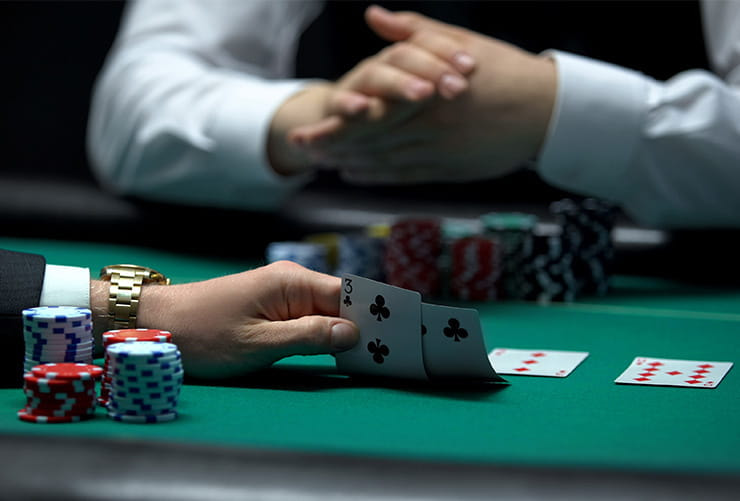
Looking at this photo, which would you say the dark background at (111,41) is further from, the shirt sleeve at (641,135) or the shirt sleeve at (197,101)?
the shirt sleeve at (641,135)

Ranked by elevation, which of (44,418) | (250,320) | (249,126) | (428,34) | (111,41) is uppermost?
(111,41)

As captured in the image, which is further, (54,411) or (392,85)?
(392,85)

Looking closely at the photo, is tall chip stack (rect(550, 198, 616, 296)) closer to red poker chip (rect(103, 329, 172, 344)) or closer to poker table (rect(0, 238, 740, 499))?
poker table (rect(0, 238, 740, 499))

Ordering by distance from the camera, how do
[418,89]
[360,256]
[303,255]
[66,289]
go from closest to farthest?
[66,289] → [418,89] → [303,255] → [360,256]

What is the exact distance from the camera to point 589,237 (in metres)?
2.78

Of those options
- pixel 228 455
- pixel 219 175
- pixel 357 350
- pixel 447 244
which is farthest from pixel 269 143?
pixel 228 455

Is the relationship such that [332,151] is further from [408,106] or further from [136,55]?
[136,55]

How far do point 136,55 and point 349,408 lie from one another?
2.71m

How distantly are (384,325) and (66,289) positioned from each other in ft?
1.62

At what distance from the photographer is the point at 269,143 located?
3166 millimetres

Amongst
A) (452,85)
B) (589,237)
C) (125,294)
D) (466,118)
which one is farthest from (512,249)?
(125,294)

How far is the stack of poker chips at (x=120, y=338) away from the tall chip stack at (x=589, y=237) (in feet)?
5.34

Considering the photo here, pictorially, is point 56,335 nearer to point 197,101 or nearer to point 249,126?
point 249,126

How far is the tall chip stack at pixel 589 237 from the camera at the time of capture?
9.06ft
